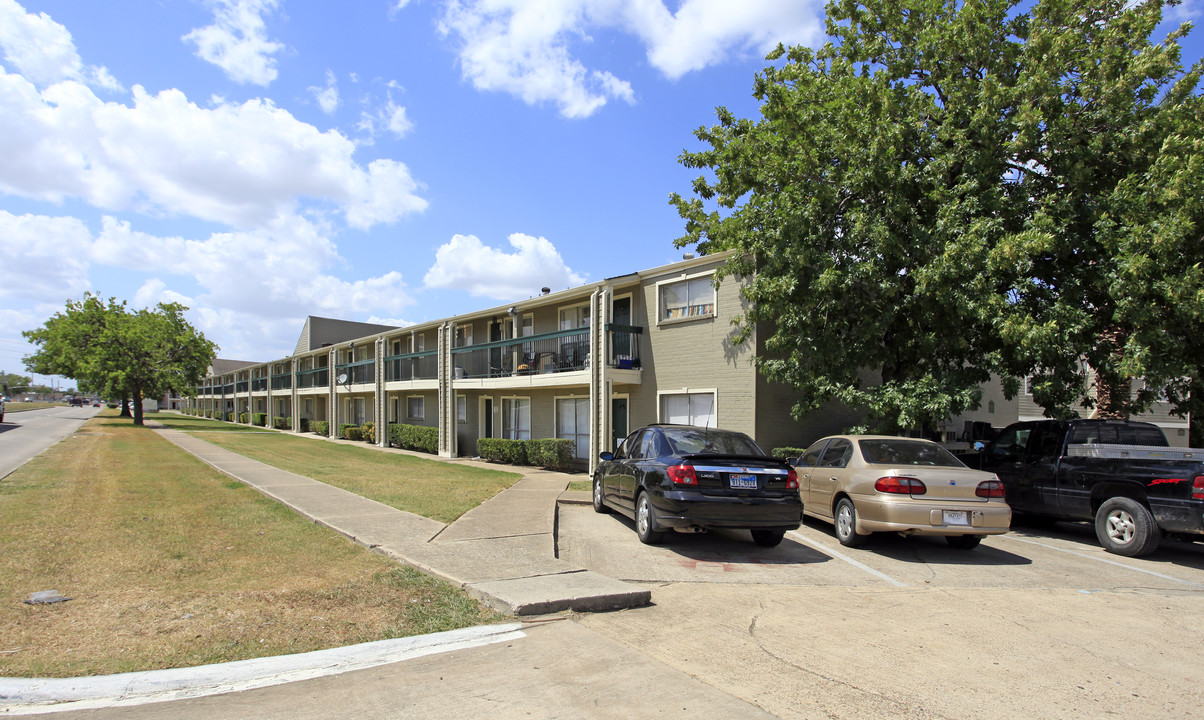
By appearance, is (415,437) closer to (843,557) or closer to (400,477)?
(400,477)

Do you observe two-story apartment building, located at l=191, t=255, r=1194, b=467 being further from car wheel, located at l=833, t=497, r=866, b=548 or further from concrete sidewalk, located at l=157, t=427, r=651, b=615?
car wheel, located at l=833, t=497, r=866, b=548

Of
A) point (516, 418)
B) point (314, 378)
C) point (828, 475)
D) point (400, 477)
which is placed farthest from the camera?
point (314, 378)

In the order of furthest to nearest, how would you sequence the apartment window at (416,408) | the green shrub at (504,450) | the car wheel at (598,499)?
the apartment window at (416,408) < the green shrub at (504,450) < the car wheel at (598,499)

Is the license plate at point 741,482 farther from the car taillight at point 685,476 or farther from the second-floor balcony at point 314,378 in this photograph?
the second-floor balcony at point 314,378

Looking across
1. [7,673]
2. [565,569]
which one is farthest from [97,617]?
[565,569]

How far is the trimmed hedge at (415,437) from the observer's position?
26.1 metres

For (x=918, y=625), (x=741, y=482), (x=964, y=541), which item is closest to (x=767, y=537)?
(x=741, y=482)

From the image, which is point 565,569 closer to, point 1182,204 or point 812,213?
point 812,213

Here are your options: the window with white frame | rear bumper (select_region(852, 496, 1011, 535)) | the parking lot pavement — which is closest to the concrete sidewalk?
the parking lot pavement

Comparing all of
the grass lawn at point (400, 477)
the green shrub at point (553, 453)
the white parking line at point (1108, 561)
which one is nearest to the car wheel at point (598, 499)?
the grass lawn at point (400, 477)

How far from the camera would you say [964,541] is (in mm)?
9055

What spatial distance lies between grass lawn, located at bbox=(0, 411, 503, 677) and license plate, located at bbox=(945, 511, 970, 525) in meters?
5.58

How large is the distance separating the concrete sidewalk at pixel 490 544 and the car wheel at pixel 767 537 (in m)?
2.65

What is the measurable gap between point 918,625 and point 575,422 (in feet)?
49.8
